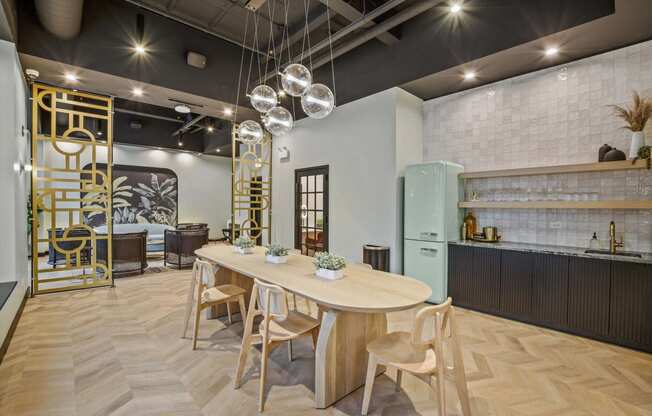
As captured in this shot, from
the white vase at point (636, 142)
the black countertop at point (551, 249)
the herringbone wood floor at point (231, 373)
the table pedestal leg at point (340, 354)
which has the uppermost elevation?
the white vase at point (636, 142)

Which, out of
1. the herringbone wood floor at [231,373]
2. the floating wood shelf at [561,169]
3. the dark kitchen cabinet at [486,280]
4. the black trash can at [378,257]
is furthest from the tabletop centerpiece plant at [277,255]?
the floating wood shelf at [561,169]

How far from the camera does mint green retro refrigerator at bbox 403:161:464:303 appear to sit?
411 centimetres

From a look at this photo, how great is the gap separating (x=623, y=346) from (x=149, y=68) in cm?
663

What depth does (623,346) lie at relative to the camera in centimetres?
297

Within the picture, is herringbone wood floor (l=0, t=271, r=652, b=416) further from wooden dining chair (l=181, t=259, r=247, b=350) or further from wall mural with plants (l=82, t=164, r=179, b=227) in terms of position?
wall mural with plants (l=82, t=164, r=179, b=227)

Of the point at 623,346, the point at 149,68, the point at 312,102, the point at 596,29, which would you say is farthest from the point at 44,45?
the point at 623,346

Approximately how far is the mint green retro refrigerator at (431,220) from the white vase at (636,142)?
1.73 m

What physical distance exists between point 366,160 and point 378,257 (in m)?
1.57

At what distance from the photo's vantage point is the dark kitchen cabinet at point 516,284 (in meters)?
3.50

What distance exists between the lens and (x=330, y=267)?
2443 millimetres

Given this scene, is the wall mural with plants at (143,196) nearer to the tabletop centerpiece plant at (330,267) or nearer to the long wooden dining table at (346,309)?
the long wooden dining table at (346,309)

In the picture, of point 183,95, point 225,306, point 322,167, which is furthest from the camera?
point 322,167

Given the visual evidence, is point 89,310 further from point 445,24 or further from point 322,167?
point 445,24

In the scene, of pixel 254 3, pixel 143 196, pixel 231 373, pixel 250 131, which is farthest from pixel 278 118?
pixel 143 196
